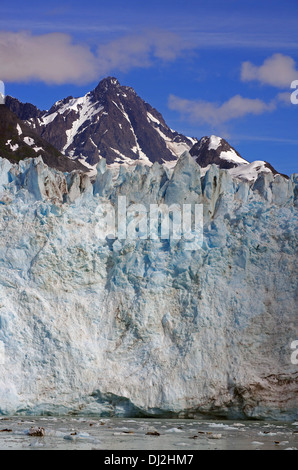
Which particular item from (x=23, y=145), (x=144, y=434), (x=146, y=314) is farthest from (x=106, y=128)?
(x=144, y=434)

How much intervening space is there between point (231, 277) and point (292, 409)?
4.31 meters

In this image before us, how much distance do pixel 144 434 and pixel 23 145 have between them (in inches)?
3581

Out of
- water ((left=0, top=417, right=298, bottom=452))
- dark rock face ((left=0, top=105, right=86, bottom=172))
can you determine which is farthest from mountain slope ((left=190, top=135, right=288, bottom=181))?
water ((left=0, top=417, right=298, bottom=452))

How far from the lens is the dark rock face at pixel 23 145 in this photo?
326ft

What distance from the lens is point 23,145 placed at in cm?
10188

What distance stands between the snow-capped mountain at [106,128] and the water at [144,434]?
11799cm

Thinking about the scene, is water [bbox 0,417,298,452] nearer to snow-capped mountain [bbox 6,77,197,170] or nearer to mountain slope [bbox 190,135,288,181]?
mountain slope [bbox 190,135,288,181]

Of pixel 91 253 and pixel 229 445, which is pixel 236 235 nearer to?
pixel 91 253

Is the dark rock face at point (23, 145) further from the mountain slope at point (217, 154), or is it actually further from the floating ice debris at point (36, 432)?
the floating ice debris at point (36, 432)

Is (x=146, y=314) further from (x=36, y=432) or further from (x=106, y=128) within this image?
(x=106, y=128)

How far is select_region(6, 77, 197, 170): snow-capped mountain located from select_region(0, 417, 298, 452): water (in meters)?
118

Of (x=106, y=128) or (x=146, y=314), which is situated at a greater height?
(x=106, y=128)

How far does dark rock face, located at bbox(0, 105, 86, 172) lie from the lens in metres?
99.4

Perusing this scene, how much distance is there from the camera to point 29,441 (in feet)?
45.5
